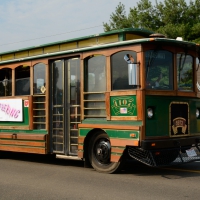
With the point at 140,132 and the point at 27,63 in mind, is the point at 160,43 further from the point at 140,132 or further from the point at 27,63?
the point at 27,63

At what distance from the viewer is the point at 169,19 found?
29859 millimetres

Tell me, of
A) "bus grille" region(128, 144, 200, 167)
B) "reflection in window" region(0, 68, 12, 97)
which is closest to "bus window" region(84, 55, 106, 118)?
"bus grille" region(128, 144, 200, 167)

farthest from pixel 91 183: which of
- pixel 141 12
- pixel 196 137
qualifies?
pixel 141 12

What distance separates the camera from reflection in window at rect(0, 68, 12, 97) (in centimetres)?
1176

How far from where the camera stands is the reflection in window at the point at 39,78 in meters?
10.7

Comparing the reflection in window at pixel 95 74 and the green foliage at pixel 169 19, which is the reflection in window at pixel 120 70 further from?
the green foliage at pixel 169 19

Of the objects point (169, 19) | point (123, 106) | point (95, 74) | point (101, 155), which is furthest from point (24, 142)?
point (169, 19)

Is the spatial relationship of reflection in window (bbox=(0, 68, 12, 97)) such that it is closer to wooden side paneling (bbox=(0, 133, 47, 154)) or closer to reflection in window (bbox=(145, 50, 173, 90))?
wooden side paneling (bbox=(0, 133, 47, 154))

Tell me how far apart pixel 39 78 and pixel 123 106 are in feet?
9.91

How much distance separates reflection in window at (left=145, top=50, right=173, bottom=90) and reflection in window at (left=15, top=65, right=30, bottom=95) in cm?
384

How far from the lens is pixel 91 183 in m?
7.87

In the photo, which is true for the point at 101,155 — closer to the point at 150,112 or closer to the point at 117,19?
the point at 150,112

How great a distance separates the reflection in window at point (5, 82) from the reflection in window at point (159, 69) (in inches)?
185

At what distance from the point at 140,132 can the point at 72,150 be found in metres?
2.27
